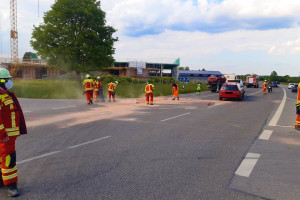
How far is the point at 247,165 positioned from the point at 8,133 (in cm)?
433

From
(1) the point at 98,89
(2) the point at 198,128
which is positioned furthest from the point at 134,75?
(2) the point at 198,128

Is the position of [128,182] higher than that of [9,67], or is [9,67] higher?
[9,67]

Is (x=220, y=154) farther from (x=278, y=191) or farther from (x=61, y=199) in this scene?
(x=61, y=199)

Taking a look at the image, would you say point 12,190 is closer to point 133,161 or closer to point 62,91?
point 133,161

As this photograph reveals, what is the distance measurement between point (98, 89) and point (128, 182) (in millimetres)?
15082

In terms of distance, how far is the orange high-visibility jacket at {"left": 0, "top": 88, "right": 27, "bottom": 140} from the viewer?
3862 mm

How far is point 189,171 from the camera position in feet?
15.9

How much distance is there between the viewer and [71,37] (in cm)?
3047

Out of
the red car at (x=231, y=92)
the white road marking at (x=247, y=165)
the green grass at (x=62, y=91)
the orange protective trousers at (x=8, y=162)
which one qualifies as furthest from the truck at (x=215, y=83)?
the orange protective trousers at (x=8, y=162)

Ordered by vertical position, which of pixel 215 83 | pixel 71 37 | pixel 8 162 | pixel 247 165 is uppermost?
pixel 71 37

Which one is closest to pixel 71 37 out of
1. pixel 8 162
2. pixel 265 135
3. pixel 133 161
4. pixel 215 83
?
pixel 215 83

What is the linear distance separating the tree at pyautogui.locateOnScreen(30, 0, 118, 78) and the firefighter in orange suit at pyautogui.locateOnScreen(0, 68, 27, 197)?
2664 centimetres

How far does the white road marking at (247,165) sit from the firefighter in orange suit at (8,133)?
12.2 feet

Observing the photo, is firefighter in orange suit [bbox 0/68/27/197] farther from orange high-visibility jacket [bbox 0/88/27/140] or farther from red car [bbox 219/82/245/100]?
red car [bbox 219/82/245/100]
